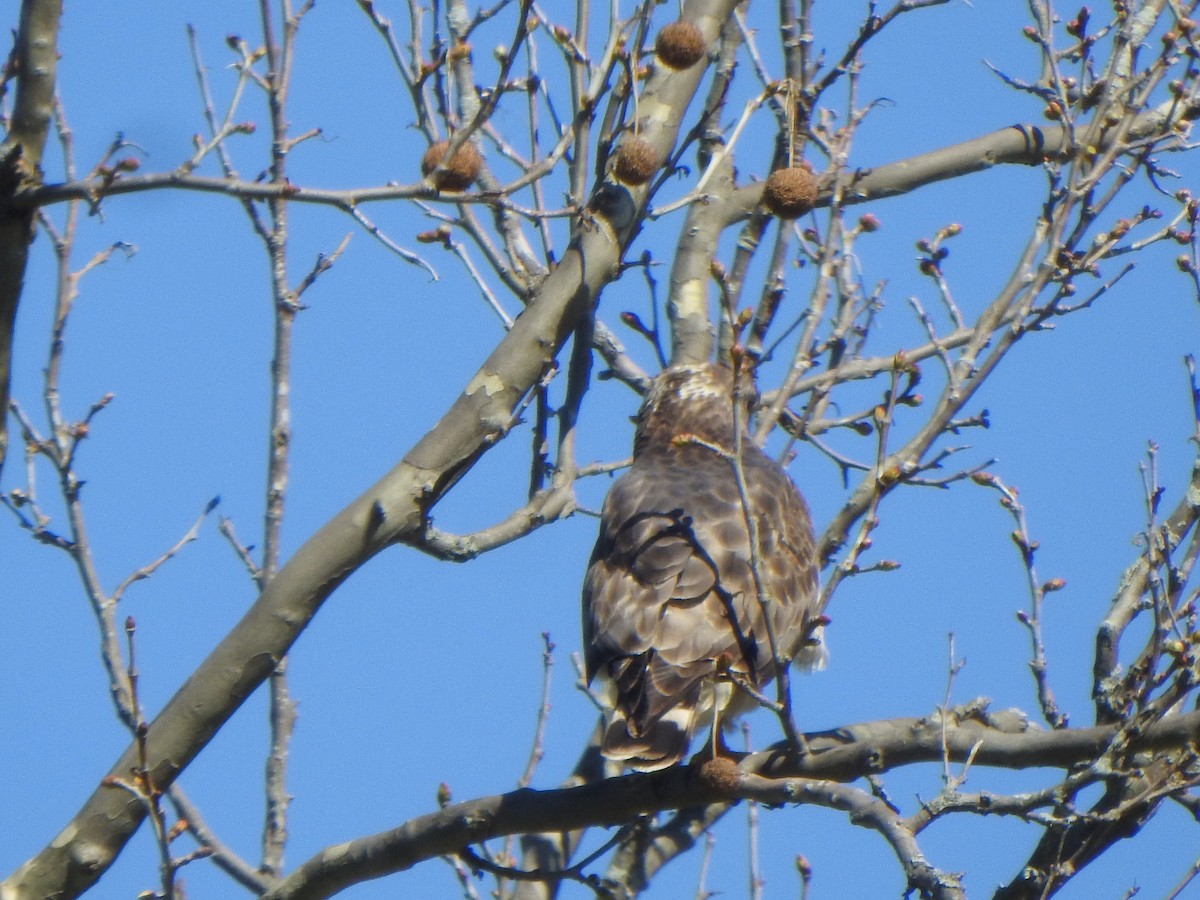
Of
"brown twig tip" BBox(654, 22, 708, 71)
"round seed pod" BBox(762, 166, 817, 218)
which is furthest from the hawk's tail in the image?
"brown twig tip" BBox(654, 22, 708, 71)

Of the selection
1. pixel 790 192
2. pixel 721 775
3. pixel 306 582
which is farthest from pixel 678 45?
pixel 721 775

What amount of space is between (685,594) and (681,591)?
0.06 ft

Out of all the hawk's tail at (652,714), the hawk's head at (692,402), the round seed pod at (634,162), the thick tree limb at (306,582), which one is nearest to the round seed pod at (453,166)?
the thick tree limb at (306,582)

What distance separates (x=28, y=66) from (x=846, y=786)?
2.32 m

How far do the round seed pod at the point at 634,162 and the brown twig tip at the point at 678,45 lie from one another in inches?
10.2

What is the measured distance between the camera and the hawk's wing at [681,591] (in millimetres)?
4211

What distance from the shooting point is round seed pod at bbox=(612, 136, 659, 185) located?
13.5 ft

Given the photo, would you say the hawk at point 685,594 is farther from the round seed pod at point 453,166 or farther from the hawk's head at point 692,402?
the round seed pod at point 453,166

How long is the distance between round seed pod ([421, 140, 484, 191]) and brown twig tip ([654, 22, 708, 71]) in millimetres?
943

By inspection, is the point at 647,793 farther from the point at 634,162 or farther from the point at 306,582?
the point at 634,162

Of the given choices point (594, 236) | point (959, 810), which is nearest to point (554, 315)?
point (594, 236)

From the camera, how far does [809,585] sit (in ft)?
16.6

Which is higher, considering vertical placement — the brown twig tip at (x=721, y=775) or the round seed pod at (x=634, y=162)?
the round seed pod at (x=634, y=162)

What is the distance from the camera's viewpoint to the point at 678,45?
13.8 feet
